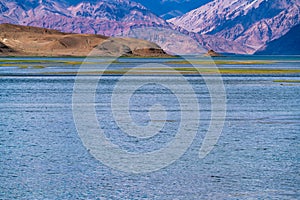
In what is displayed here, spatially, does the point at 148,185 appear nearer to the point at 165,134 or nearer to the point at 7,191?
the point at 7,191

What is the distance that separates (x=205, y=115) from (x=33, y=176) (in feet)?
90.5

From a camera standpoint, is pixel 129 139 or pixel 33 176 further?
pixel 129 139

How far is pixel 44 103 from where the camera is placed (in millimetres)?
70312

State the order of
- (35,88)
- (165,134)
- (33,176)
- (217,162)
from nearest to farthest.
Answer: (33,176) → (217,162) → (165,134) → (35,88)

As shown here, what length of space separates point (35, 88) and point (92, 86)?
977 cm

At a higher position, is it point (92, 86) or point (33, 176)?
point (92, 86)

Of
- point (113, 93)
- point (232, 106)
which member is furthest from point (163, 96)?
point (232, 106)

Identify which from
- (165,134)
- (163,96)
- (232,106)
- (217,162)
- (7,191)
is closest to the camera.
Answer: (7,191)

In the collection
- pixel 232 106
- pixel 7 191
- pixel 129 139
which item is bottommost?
pixel 7 191

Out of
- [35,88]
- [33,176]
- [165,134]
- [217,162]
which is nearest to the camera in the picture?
[33,176]

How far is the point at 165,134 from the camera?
47656 mm

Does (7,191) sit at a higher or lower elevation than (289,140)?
lower

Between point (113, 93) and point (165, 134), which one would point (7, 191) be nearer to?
point (165, 134)

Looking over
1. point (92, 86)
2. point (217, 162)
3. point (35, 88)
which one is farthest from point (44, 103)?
point (217, 162)
